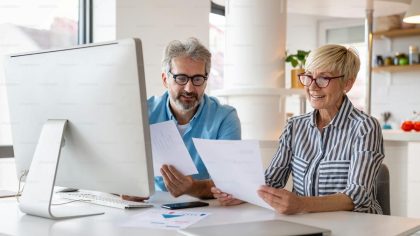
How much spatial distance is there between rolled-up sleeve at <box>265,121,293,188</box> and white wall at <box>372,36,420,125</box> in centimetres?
452

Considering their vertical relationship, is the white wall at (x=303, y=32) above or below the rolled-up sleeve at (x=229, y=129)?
above

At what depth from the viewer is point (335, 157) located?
174cm

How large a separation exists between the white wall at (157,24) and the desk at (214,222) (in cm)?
199

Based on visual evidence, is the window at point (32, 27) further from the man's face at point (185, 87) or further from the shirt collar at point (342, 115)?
the shirt collar at point (342, 115)

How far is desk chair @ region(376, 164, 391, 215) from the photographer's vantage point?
1783 mm

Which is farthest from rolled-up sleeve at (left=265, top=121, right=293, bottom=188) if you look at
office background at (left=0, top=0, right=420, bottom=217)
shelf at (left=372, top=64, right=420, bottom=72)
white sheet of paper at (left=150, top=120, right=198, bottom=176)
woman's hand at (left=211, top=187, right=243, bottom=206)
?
shelf at (left=372, top=64, right=420, bottom=72)

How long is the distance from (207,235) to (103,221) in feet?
1.20

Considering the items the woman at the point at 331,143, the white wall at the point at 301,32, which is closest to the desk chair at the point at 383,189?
the woman at the point at 331,143

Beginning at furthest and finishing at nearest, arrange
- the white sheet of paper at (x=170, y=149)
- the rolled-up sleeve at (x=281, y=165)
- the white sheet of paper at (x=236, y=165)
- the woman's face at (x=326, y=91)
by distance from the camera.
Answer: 1. the rolled-up sleeve at (x=281, y=165)
2. the woman's face at (x=326, y=91)
3. the white sheet of paper at (x=170, y=149)
4. the white sheet of paper at (x=236, y=165)

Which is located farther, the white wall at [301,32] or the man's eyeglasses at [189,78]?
the white wall at [301,32]

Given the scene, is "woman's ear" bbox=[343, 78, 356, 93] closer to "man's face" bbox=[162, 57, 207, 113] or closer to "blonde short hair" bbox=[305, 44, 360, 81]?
"blonde short hair" bbox=[305, 44, 360, 81]

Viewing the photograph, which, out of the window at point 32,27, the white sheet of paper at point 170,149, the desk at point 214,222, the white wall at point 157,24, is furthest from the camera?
the white wall at point 157,24

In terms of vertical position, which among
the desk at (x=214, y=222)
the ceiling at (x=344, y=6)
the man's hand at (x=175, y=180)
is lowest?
the desk at (x=214, y=222)

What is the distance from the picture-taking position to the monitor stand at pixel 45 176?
4.54 ft
